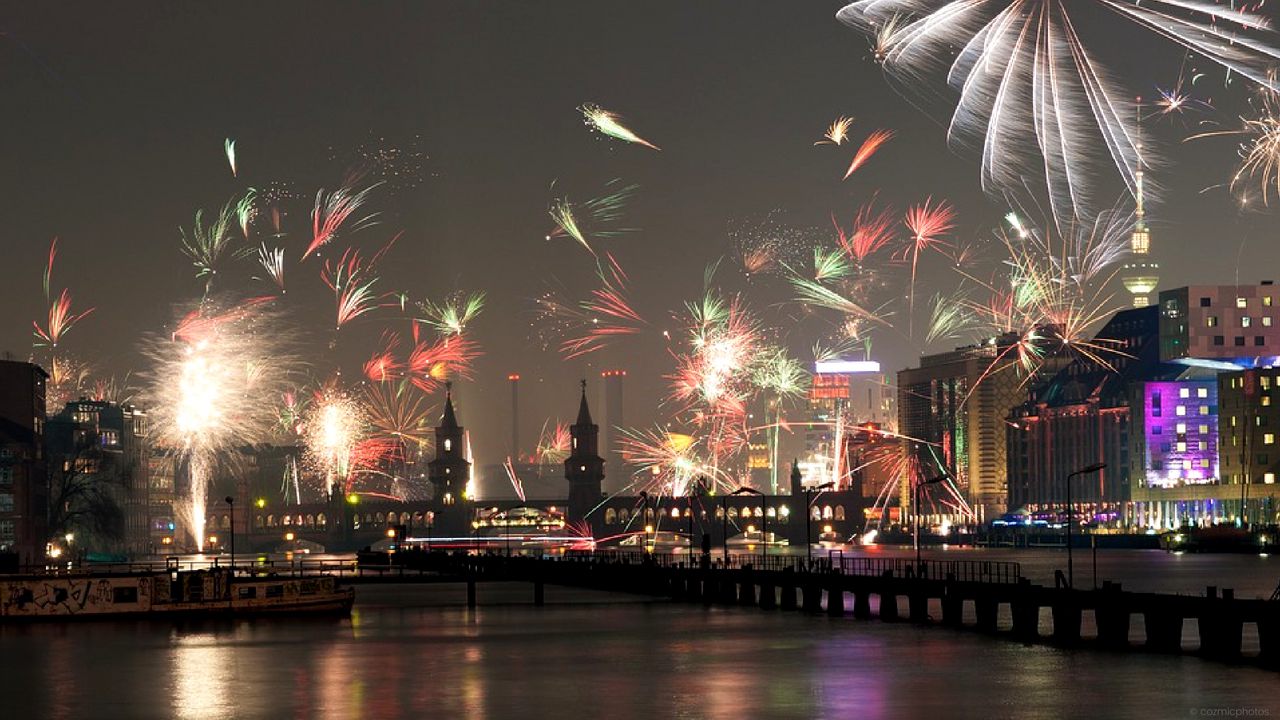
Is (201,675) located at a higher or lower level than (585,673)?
higher

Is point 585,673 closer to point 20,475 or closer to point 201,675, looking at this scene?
point 201,675

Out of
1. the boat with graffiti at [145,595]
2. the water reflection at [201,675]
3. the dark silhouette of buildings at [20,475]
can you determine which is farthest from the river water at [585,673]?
the dark silhouette of buildings at [20,475]

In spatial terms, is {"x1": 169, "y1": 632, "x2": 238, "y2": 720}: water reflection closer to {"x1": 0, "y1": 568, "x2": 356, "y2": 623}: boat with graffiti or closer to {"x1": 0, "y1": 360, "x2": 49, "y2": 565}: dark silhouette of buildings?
{"x1": 0, "y1": 568, "x2": 356, "y2": 623}: boat with graffiti

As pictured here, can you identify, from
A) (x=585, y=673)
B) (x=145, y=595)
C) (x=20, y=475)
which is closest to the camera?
(x=585, y=673)

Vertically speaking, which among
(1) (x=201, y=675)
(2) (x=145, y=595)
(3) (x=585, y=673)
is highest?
(2) (x=145, y=595)

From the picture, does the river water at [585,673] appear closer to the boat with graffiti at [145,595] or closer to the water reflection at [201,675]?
the water reflection at [201,675]

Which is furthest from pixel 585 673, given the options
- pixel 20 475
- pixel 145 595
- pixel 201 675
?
pixel 20 475

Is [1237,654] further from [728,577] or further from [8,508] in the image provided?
[8,508]
